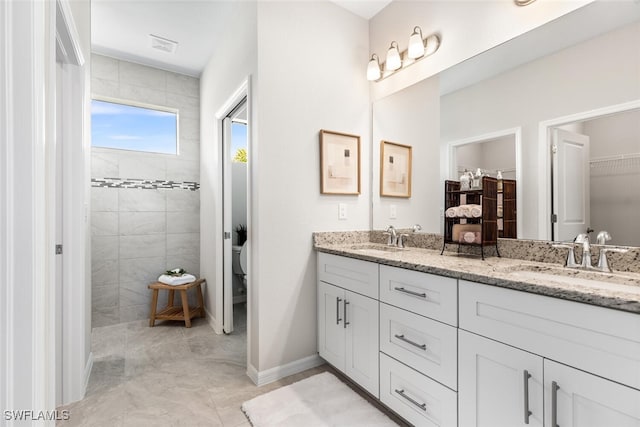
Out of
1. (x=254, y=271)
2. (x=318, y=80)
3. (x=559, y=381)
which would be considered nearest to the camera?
(x=559, y=381)

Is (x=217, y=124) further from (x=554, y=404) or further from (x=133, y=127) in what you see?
(x=554, y=404)

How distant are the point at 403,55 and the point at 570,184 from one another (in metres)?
1.41

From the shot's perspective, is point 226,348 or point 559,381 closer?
point 559,381

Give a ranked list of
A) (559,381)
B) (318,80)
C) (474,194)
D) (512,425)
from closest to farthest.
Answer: (559,381), (512,425), (474,194), (318,80)

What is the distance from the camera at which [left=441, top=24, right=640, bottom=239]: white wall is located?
1291mm

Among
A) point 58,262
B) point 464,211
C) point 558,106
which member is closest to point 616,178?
point 558,106

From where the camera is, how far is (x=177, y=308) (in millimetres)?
3299

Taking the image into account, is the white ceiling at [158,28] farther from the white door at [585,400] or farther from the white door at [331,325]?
the white door at [585,400]

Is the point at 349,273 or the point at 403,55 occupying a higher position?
the point at 403,55

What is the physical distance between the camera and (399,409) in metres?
1.54

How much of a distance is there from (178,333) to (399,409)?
86.3 inches

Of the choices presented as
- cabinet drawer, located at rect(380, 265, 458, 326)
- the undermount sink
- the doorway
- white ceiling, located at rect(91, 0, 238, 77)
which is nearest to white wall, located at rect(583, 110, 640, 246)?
the undermount sink

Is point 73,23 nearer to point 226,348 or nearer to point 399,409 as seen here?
A: point 226,348

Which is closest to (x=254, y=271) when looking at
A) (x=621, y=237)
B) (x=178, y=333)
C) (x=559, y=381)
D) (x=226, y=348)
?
(x=226, y=348)
